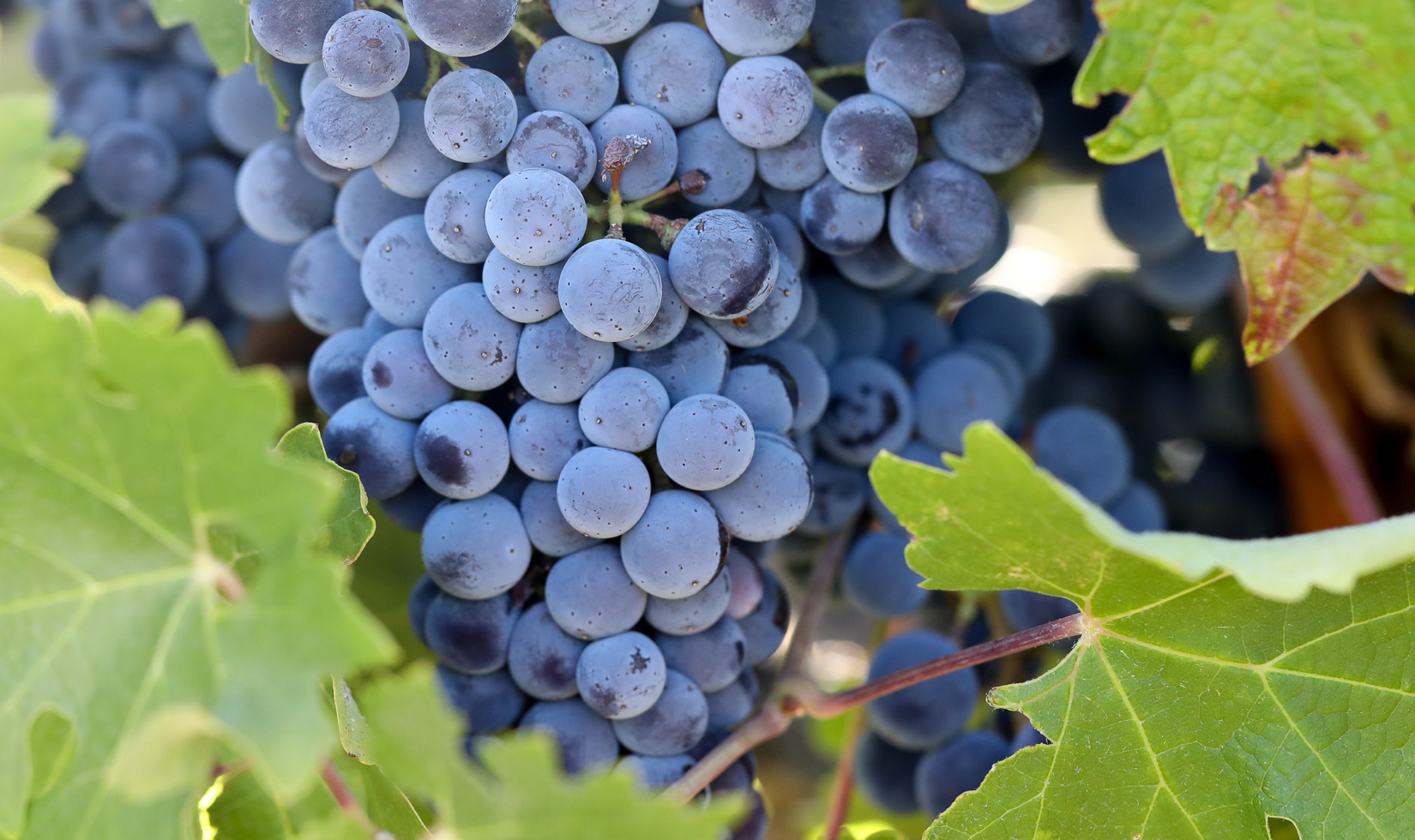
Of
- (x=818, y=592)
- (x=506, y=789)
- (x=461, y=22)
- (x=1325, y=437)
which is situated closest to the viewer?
(x=506, y=789)

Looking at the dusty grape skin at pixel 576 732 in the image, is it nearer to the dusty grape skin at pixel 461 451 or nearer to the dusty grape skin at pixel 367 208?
the dusty grape skin at pixel 461 451

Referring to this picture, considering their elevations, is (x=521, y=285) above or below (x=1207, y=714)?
above

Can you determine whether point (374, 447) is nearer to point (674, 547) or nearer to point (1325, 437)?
point (674, 547)

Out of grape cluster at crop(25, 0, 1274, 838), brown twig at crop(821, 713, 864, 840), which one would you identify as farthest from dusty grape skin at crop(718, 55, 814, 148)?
brown twig at crop(821, 713, 864, 840)

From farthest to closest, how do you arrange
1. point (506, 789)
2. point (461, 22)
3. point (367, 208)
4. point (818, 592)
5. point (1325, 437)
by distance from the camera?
point (1325, 437) → point (818, 592) → point (367, 208) → point (461, 22) → point (506, 789)

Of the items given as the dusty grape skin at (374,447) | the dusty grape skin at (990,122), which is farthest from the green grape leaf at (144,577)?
the dusty grape skin at (990,122)

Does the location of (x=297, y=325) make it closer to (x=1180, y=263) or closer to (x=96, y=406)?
(x=96, y=406)

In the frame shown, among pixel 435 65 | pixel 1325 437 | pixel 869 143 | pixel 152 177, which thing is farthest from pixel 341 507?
pixel 1325 437
